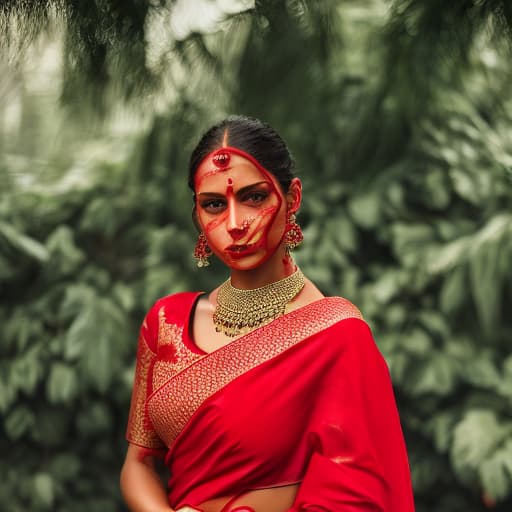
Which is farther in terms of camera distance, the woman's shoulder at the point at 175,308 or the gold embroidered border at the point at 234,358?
the woman's shoulder at the point at 175,308

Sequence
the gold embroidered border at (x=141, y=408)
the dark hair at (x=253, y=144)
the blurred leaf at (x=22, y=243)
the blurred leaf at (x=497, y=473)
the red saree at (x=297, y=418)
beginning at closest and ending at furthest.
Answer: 1. the red saree at (x=297, y=418)
2. the dark hair at (x=253, y=144)
3. the gold embroidered border at (x=141, y=408)
4. the blurred leaf at (x=497, y=473)
5. the blurred leaf at (x=22, y=243)

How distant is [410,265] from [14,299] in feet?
4.97

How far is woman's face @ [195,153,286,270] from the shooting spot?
4.28 feet

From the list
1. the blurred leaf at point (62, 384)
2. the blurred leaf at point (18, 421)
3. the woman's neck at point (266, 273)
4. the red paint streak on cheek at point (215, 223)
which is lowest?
the blurred leaf at point (18, 421)

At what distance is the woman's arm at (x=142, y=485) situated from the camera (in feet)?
4.52

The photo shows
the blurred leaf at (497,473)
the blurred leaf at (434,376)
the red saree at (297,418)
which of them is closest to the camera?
the red saree at (297,418)

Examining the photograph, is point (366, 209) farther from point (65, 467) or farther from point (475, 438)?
point (65, 467)

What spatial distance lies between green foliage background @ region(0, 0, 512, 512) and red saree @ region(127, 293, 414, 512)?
1260 millimetres

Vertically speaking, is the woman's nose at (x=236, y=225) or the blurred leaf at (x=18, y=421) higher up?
the woman's nose at (x=236, y=225)

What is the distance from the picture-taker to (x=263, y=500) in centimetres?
127

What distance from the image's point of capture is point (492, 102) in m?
2.89

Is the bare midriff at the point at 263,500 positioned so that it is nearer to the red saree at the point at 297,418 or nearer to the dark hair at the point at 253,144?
the red saree at the point at 297,418

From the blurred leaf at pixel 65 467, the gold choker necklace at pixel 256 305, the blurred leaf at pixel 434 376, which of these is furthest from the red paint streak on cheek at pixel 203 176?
the blurred leaf at pixel 65 467

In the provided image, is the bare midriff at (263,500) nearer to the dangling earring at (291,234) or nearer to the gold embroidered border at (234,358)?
the gold embroidered border at (234,358)
